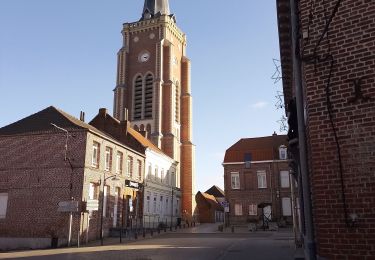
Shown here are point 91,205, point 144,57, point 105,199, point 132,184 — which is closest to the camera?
point 91,205

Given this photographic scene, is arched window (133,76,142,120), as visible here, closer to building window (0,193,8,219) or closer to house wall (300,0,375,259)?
building window (0,193,8,219)

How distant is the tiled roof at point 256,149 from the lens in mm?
49513

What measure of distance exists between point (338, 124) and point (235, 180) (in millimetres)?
43921

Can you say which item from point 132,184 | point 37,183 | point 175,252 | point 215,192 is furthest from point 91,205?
point 215,192

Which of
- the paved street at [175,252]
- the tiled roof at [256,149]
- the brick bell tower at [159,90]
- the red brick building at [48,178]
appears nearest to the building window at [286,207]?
the tiled roof at [256,149]

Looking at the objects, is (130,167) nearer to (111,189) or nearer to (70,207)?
(111,189)

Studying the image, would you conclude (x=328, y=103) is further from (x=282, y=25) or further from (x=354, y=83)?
(x=282, y=25)

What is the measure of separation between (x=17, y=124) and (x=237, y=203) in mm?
26971

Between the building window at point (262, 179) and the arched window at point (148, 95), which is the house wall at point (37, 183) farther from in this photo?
the arched window at point (148, 95)

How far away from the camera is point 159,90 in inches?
2242

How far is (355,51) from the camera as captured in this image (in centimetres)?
657

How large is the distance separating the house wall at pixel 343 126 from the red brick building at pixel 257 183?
136ft

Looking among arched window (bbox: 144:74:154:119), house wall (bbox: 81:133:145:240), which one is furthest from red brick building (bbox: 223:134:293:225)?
arched window (bbox: 144:74:154:119)

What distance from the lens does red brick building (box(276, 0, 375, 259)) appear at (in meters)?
6.07
